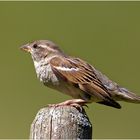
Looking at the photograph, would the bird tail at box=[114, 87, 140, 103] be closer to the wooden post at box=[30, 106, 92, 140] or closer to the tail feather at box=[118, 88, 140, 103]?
the tail feather at box=[118, 88, 140, 103]

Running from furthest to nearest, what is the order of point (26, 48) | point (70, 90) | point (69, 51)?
point (69, 51)
point (26, 48)
point (70, 90)

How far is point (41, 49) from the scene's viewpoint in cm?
643

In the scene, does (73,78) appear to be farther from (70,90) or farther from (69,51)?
(69,51)

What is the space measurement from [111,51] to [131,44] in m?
0.72

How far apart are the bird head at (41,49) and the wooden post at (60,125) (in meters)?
1.99

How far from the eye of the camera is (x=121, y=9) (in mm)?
11906

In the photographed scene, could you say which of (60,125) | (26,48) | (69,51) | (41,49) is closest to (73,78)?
(41,49)

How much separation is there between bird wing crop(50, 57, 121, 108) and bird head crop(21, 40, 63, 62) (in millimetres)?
124

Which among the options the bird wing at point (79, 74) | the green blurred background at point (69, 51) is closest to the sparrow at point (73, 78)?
the bird wing at point (79, 74)

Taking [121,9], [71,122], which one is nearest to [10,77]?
[121,9]

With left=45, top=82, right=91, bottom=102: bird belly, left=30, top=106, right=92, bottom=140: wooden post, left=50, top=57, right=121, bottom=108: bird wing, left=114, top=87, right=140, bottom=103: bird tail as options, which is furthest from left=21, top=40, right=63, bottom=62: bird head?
left=30, top=106, right=92, bottom=140: wooden post

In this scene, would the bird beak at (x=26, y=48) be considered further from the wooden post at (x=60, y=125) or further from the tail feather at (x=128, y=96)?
the wooden post at (x=60, y=125)

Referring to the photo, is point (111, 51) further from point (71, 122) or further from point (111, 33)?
point (71, 122)

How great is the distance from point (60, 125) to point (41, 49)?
2.22m
